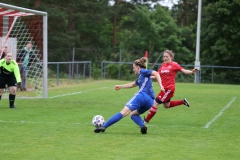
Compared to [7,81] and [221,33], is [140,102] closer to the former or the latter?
[7,81]

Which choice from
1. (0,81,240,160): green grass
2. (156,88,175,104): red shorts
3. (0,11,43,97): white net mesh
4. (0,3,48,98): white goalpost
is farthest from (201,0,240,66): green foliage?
(156,88,175,104): red shorts

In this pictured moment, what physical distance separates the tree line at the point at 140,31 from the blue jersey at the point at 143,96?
26.9 m

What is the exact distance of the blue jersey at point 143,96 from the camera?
10.3m

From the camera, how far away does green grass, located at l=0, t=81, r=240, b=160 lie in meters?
8.12

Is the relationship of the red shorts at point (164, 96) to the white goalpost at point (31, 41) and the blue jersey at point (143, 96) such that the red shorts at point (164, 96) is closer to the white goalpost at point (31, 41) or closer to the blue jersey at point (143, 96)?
the blue jersey at point (143, 96)

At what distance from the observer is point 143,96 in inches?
409

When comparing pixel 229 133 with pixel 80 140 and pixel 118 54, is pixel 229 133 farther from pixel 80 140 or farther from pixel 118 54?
pixel 118 54

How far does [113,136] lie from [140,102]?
0.85 m

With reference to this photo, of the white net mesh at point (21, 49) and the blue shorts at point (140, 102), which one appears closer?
the blue shorts at point (140, 102)

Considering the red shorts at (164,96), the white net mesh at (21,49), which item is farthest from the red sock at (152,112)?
the white net mesh at (21,49)

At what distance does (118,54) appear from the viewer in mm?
40062

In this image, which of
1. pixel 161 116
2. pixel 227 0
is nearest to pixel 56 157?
pixel 161 116

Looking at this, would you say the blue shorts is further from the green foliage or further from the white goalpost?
the green foliage

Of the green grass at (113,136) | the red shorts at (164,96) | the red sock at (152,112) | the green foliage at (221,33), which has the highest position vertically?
the green foliage at (221,33)
